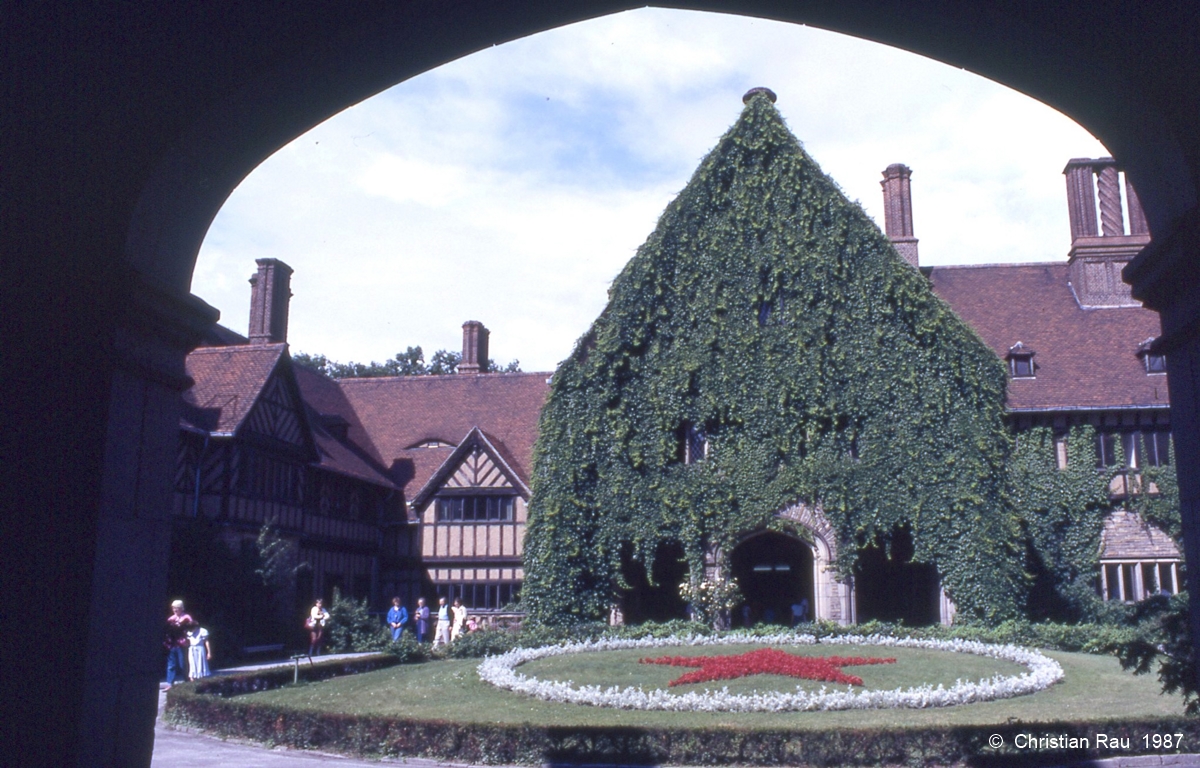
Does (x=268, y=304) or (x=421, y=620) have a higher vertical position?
(x=268, y=304)

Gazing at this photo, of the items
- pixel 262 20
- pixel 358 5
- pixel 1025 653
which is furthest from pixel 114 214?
pixel 1025 653

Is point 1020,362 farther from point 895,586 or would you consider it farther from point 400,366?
point 400,366

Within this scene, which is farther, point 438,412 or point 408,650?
point 438,412

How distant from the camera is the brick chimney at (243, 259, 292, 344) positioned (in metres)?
36.8

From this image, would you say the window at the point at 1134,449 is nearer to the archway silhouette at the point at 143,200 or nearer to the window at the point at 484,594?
the window at the point at 484,594

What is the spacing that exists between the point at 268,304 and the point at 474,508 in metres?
11.6

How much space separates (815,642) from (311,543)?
52.6 feet

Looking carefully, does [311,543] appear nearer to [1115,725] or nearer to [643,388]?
[643,388]

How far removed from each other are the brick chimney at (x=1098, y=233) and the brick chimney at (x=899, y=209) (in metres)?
4.81

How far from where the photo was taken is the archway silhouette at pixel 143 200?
4195 mm

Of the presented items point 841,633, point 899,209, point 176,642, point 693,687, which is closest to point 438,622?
point 176,642

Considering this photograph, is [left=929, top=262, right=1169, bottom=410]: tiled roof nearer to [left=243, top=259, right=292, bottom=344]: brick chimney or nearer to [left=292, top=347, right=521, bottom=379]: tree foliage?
Answer: [left=243, top=259, right=292, bottom=344]: brick chimney

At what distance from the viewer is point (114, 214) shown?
4.58m

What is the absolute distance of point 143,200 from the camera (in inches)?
179
